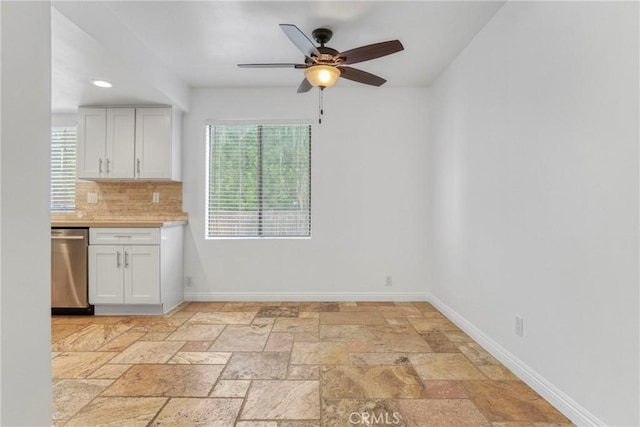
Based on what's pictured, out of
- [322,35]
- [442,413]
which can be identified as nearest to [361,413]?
[442,413]

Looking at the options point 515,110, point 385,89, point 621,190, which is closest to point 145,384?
point 621,190

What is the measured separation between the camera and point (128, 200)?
13.9 feet

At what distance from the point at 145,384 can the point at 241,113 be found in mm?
3112

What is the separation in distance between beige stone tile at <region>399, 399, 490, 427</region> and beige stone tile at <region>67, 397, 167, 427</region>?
56.1 inches

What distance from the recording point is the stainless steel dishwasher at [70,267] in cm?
358

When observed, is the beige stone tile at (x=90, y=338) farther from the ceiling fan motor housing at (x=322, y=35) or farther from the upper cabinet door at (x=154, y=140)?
the ceiling fan motor housing at (x=322, y=35)

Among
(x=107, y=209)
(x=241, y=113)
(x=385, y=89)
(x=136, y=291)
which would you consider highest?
(x=385, y=89)

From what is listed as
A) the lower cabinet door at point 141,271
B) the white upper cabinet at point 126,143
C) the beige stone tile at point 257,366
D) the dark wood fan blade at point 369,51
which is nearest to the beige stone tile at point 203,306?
the lower cabinet door at point 141,271

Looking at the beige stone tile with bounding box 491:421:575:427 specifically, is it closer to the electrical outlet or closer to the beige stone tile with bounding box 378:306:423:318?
the electrical outlet

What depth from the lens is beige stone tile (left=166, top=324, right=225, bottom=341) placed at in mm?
2987

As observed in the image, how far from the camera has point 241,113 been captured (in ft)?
13.8

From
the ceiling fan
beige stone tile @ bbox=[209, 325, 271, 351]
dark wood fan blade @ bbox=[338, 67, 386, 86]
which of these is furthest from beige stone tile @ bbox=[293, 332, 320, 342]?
dark wood fan blade @ bbox=[338, 67, 386, 86]

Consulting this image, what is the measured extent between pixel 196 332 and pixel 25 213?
2245 millimetres

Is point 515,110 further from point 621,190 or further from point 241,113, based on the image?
point 241,113
